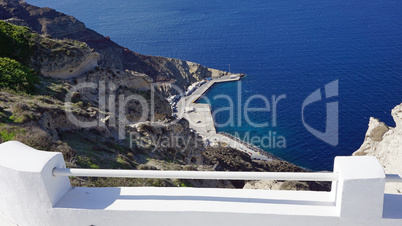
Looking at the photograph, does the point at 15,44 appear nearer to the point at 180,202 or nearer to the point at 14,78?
the point at 14,78

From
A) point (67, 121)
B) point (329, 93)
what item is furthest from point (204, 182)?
point (329, 93)

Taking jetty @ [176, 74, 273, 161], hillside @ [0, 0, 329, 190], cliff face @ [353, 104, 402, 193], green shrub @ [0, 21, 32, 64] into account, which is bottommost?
jetty @ [176, 74, 273, 161]

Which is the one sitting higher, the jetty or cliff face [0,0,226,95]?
cliff face [0,0,226,95]

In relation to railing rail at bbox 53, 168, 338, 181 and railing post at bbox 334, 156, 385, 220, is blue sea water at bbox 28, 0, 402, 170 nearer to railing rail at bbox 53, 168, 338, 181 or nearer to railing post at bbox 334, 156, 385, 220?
railing post at bbox 334, 156, 385, 220

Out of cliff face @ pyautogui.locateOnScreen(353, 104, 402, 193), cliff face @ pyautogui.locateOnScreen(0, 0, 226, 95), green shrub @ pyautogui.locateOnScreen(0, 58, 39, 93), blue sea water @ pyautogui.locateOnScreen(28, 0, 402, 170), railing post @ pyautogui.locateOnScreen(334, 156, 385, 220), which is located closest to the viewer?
railing post @ pyautogui.locateOnScreen(334, 156, 385, 220)

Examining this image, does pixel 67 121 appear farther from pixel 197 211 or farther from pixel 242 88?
pixel 242 88

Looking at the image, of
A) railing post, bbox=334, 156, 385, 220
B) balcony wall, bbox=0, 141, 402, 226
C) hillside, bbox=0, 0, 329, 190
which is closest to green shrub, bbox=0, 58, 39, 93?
hillside, bbox=0, 0, 329, 190

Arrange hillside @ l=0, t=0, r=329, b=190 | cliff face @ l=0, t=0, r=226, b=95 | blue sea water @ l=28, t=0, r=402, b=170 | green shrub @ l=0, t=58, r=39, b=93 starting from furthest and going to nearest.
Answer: cliff face @ l=0, t=0, r=226, b=95, blue sea water @ l=28, t=0, r=402, b=170, green shrub @ l=0, t=58, r=39, b=93, hillside @ l=0, t=0, r=329, b=190
